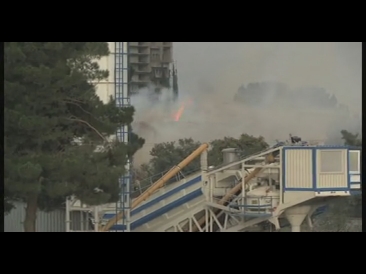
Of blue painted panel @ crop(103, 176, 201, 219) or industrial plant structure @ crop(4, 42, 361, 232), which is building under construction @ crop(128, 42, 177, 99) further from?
blue painted panel @ crop(103, 176, 201, 219)

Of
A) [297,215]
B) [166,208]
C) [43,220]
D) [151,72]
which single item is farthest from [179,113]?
[43,220]

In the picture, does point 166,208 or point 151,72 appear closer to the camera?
point 151,72

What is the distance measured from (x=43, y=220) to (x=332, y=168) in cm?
248

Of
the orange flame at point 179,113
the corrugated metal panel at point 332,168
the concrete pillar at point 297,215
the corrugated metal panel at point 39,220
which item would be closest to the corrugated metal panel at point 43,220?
the corrugated metal panel at point 39,220

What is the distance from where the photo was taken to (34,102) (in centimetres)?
568

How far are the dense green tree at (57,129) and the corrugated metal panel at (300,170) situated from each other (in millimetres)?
1289

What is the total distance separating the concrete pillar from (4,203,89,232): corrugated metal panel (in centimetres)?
175

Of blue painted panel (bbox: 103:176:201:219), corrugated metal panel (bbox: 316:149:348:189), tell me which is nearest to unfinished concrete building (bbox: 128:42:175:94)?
blue painted panel (bbox: 103:176:201:219)

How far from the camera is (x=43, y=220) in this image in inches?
232

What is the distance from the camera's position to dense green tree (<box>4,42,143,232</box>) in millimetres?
5625

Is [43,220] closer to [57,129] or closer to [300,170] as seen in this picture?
[57,129]
